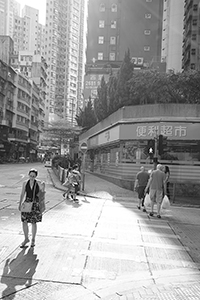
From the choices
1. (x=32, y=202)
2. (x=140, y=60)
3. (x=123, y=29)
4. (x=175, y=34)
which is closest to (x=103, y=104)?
(x=32, y=202)

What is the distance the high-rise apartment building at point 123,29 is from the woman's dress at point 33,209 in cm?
6380

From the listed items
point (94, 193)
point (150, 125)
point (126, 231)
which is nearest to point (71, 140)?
point (150, 125)

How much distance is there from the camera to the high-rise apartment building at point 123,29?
68062 mm

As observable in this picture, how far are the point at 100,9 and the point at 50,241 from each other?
230ft

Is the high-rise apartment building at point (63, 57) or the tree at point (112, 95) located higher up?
the high-rise apartment building at point (63, 57)

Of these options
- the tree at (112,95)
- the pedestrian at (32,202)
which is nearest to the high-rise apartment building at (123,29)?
the tree at (112,95)

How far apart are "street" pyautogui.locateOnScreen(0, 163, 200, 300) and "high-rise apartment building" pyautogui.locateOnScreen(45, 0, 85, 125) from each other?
11012 cm

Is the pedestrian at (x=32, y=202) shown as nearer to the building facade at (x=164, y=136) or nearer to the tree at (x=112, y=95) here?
the building facade at (x=164, y=136)

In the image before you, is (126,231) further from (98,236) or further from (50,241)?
(50,241)

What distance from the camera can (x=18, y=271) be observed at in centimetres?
474

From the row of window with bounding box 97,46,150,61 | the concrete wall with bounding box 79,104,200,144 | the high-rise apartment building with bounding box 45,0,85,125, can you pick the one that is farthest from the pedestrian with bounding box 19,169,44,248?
the high-rise apartment building with bounding box 45,0,85,125

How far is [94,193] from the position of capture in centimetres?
1570

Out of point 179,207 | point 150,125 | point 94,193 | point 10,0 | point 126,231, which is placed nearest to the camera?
point 126,231

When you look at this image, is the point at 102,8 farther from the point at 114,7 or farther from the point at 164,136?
the point at 164,136
